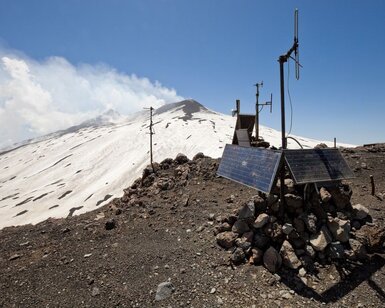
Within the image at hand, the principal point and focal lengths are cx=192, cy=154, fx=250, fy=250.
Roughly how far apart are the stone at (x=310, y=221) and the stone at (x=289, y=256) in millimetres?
1047

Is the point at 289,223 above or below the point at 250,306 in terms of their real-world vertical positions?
above

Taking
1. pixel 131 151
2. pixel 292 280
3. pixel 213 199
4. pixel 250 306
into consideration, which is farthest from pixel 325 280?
pixel 131 151

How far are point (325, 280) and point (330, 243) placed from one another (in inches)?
54.3

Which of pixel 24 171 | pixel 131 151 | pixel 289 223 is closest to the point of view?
pixel 289 223

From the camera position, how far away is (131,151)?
237 ft

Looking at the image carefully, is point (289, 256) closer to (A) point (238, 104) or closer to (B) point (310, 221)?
(B) point (310, 221)

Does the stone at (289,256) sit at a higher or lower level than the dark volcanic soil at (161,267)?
higher

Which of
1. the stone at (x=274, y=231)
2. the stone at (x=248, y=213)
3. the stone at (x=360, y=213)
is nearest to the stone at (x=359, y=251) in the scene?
the stone at (x=360, y=213)

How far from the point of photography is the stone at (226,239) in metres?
10.1

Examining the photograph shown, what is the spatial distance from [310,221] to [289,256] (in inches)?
63.0

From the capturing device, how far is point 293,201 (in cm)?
997

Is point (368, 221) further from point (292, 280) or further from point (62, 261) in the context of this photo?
point (62, 261)

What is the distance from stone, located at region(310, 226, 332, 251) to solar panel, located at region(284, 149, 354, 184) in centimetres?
194

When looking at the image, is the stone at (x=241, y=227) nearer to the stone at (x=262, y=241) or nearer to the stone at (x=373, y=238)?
the stone at (x=262, y=241)
